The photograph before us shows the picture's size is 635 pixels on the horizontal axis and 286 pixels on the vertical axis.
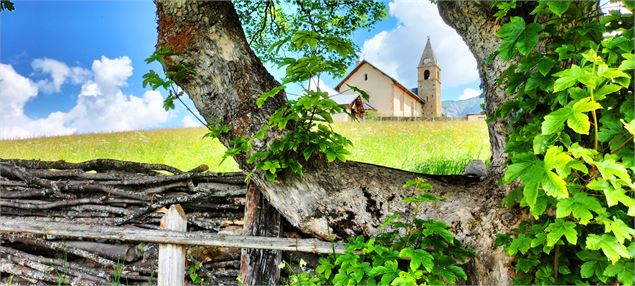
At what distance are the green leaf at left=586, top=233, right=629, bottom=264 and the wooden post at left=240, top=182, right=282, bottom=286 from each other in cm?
203

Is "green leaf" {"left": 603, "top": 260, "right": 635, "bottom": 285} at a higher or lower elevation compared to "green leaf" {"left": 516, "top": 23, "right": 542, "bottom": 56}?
lower

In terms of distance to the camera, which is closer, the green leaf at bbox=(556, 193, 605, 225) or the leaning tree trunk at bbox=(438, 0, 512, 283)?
the green leaf at bbox=(556, 193, 605, 225)

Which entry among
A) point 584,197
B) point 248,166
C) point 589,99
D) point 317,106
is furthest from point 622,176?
point 248,166

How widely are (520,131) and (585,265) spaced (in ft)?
2.16

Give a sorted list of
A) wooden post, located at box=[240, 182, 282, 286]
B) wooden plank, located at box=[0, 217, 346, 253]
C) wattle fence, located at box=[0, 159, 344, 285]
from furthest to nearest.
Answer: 1. wattle fence, located at box=[0, 159, 344, 285]
2. wooden post, located at box=[240, 182, 282, 286]
3. wooden plank, located at box=[0, 217, 346, 253]

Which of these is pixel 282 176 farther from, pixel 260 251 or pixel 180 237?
pixel 180 237

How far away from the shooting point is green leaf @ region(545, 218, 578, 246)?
66.7 inches

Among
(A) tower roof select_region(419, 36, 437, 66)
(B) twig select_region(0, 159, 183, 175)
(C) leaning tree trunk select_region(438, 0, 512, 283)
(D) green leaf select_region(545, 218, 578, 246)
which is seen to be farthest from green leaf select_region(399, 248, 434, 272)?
(A) tower roof select_region(419, 36, 437, 66)

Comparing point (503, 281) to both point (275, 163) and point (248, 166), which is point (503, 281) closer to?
point (275, 163)

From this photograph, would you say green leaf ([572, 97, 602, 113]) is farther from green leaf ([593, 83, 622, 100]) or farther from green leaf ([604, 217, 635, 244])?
green leaf ([604, 217, 635, 244])

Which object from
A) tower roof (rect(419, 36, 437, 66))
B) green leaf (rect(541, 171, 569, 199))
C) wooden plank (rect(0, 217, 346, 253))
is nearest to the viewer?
green leaf (rect(541, 171, 569, 199))

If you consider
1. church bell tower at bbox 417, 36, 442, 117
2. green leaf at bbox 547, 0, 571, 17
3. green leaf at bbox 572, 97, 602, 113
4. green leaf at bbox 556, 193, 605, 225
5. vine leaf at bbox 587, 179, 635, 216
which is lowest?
green leaf at bbox 556, 193, 605, 225

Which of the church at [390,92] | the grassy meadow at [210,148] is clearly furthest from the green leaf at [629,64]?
the church at [390,92]

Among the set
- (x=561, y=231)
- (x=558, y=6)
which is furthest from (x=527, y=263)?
(x=558, y=6)
